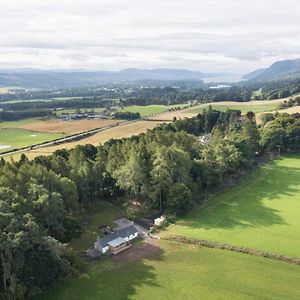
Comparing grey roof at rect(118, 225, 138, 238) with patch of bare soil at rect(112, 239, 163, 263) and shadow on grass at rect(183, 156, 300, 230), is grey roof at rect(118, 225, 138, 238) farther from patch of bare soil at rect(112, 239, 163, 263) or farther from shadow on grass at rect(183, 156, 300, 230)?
shadow on grass at rect(183, 156, 300, 230)

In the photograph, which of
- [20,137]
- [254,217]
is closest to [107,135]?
[20,137]

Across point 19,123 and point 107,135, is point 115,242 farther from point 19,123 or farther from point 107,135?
point 19,123

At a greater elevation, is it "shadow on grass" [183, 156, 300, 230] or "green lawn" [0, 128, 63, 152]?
"green lawn" [0, 128, 63, 152]

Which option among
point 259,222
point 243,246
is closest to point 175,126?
point 259,222

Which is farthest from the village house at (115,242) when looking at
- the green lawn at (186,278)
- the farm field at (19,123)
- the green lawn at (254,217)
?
the farm field at (19,123)

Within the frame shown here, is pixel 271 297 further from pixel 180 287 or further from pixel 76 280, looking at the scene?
pixel 76 280

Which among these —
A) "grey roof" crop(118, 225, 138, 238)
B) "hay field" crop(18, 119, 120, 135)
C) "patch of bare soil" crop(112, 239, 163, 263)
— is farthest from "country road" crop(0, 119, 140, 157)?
"patch of bare soil" crop(112, 239, 163, 263)
